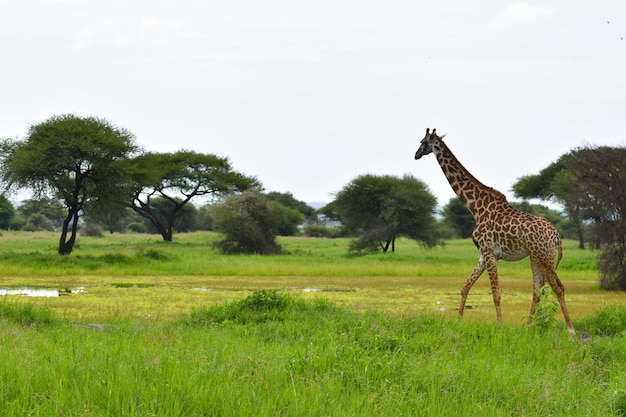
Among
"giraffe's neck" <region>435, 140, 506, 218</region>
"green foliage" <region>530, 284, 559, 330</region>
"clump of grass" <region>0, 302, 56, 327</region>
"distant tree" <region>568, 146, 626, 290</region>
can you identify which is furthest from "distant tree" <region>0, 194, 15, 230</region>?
"green foliage" <region>530, 284, 559, 330</region>

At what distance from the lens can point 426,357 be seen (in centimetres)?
865

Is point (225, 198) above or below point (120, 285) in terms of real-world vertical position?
above

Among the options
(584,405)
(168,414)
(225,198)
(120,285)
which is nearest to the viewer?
(168,414)

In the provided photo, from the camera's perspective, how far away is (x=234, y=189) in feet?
205

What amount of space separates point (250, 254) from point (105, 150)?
11183mm

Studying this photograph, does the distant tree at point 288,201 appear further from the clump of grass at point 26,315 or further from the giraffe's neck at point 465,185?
the clump of grass at point 26,315

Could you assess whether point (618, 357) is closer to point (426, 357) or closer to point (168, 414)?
point (426, 357)

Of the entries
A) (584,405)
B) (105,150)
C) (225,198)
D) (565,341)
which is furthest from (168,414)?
(225,198)

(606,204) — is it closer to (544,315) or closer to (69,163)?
(544,315)

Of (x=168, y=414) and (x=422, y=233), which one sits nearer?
(x=168, y=414)

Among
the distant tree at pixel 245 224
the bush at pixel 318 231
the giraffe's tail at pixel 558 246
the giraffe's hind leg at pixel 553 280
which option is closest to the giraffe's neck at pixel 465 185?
the giraffe's tail at pixel 558 246

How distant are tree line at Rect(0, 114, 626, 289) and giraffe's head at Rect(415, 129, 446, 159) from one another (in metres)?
12.0

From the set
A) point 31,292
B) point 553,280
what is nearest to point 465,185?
point 553,280

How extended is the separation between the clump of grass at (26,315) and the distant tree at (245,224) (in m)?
33.6
